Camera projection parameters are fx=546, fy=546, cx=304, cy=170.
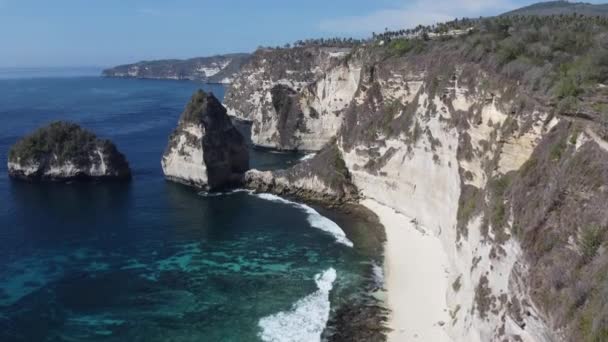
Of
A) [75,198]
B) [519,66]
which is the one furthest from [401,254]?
[75,198]

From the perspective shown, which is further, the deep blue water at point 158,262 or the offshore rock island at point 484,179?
the deep blue water at point 158,262

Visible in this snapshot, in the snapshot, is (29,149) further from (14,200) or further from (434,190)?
(434,190)

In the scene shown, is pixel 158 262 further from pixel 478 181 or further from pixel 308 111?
pixel 308 111

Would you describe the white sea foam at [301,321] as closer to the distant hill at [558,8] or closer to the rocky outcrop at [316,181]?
the rocky outcrop at [316,181]

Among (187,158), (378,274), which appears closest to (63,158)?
(187,158)

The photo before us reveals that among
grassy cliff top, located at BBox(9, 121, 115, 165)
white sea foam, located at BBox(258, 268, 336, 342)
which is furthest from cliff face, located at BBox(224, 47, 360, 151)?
white sea foam, located at BBox(258, 268, 336, 342)

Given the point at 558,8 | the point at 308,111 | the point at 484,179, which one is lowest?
the point at 484,179

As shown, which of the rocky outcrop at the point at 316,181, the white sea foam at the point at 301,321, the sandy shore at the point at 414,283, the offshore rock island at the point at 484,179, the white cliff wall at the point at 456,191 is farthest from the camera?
the rocky outcrop at the point at 316,181

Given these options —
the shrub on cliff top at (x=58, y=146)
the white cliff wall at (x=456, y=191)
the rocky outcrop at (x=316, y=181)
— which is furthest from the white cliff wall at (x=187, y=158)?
the white cliff wall at (x=456, y=191)

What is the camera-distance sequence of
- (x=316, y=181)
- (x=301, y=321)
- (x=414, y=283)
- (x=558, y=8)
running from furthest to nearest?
(x=558, y=8), (x=316, y=181), (x=414, y=283), (x=301, y=321)
